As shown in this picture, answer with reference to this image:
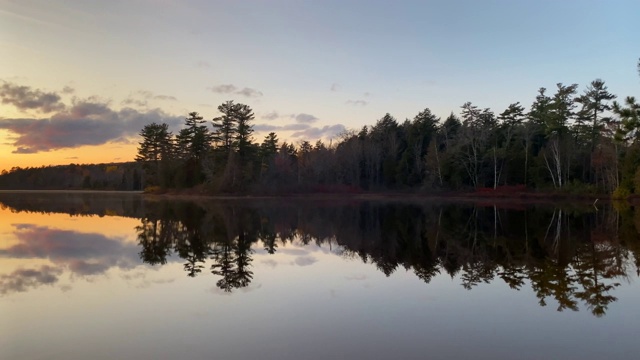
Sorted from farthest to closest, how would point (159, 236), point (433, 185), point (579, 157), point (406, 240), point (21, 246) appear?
1. point (433, 185)
2. point (579, 157)
3. point (159, 236)
4. point (406, 240)
5. point (21, 246)

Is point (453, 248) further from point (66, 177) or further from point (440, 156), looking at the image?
point (66, 177)

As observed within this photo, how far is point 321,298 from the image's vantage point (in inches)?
370

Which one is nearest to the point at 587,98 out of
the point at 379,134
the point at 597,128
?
the point at 597,128

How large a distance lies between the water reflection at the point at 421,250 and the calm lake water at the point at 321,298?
Result: 77 mm

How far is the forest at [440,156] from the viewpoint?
5484 centimetres

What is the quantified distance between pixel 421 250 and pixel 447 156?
156 ft

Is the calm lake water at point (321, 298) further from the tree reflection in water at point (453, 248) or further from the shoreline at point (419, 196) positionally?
the shoreline at point (419, 196)

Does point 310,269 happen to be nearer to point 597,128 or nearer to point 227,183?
point 227,183

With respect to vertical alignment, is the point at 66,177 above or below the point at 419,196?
above

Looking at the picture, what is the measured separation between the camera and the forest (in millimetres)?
54844

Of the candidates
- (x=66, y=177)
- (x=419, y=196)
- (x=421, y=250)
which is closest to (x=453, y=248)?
(x=421, y=250)

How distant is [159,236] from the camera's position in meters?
19.7

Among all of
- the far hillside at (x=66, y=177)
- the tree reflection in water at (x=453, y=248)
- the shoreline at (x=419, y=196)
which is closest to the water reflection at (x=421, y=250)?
the tree reflection in water at (x=453, y=248)

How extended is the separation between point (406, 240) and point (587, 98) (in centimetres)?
5400
